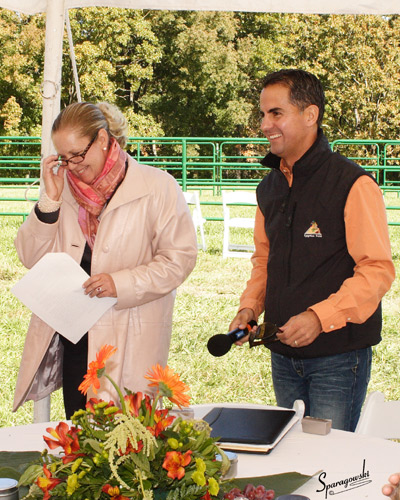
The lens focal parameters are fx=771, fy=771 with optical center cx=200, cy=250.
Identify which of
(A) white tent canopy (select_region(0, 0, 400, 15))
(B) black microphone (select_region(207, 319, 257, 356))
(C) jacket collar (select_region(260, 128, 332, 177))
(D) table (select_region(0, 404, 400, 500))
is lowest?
(D) table (select_region(0, 404, 400, 500))

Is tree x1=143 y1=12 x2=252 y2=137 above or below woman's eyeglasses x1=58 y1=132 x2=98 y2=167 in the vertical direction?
above

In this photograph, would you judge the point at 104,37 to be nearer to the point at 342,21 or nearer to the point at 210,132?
the point at 210,132

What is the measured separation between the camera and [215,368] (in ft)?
18.0

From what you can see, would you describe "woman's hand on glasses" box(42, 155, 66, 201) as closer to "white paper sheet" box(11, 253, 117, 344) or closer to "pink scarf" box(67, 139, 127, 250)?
"pink scarf" box(67, 139, 127, 250)

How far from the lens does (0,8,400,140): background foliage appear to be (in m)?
32.6

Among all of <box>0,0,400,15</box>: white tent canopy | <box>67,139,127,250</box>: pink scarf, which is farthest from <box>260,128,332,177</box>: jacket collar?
<box>0,0,400,15</box>: white tent canopy

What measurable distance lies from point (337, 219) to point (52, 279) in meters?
1.03

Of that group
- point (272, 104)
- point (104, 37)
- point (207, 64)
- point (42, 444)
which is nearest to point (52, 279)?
point (42, 444)

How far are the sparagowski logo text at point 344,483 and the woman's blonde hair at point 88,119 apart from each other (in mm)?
1477

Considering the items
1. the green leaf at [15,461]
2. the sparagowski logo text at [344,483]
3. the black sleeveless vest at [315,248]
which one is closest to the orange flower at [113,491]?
the green leaf at [15,461]

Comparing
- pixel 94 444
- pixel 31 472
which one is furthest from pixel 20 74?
pixel 94 444

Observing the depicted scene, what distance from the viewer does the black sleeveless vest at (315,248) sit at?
8.13ft

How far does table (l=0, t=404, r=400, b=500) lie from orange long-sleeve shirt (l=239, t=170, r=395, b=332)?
0.37 m

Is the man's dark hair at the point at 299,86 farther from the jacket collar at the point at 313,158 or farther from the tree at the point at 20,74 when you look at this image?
the tree at the point at 20,74
